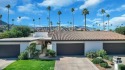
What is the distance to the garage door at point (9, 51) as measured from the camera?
32.6m

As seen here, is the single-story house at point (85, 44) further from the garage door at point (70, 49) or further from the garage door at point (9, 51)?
the garage door at point (9, 51)

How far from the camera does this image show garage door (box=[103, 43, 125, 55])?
→ 116 feet

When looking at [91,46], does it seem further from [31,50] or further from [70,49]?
[31,50]

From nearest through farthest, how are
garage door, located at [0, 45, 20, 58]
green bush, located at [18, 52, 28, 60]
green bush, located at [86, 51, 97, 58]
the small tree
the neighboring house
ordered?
green bush, located at [18, 52, 28, 60] → the small tree → green bush, located at [86, 51, 97, 58] → the neighboring house → garage door, located at [0, 45, 20, 58]

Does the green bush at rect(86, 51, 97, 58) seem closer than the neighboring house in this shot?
Yes

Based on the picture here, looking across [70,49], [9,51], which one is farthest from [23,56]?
[70,49]

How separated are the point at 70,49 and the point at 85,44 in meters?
2.81

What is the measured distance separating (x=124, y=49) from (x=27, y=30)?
4581 centimetres

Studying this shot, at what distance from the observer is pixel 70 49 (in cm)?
3466

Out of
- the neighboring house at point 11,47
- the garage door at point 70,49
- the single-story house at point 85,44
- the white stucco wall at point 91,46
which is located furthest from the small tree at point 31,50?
the white stucco wall at point 91,46

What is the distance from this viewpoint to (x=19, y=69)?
22.9 m

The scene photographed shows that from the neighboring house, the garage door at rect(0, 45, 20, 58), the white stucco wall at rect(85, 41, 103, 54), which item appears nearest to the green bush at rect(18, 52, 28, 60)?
the neighboring house

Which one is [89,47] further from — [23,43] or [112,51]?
[23,43]

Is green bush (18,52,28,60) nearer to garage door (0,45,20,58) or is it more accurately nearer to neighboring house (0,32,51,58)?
neighboring house (0,32,51,58)
